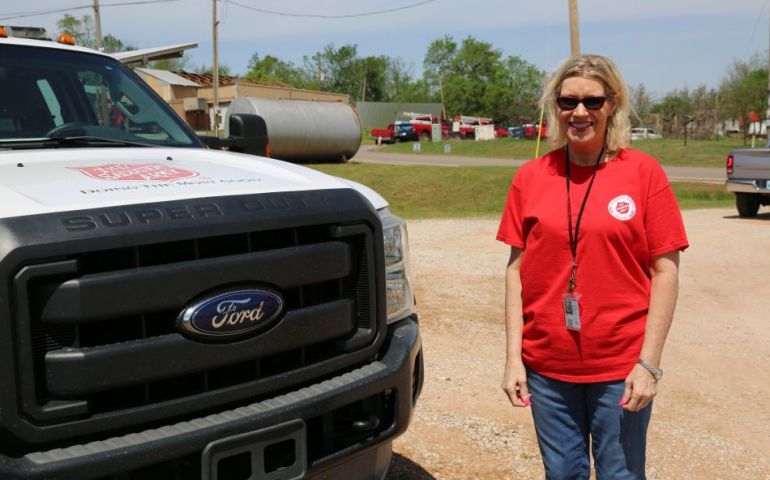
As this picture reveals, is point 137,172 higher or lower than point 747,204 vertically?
higher

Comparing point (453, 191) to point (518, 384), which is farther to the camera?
point (453, 191)

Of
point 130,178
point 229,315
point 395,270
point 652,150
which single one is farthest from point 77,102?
point 652,150

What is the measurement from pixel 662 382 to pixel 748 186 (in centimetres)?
1024

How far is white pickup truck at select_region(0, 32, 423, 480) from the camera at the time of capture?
2184 mm

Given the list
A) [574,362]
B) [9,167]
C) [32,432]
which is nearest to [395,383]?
[574,362]

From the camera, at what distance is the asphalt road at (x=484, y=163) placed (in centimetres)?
2439

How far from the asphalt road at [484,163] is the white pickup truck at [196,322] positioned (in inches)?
864

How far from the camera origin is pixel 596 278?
2832mm

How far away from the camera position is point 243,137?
174 inches

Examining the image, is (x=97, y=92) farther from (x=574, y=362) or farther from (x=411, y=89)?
(x=411, y=89)

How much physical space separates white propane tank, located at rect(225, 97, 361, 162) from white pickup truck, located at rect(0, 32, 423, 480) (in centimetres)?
2358

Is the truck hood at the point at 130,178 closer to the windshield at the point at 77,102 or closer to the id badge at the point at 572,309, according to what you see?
the windshield at the point at 77,102

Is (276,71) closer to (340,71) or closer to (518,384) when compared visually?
(340,71)

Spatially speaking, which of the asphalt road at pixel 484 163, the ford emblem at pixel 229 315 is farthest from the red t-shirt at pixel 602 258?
the asphalt road at pixel 484 163
